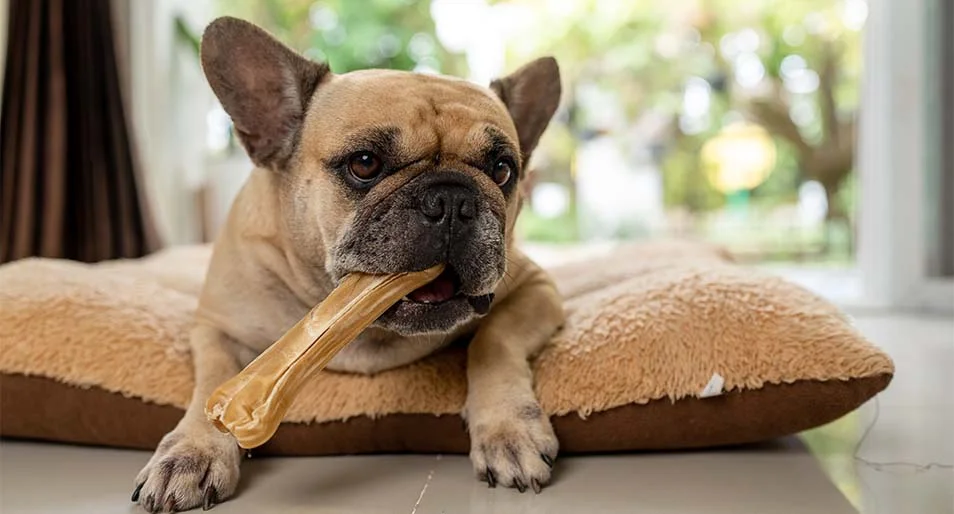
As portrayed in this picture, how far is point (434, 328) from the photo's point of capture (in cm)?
137

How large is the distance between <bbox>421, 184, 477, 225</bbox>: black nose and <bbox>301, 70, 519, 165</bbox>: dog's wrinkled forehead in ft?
0.39

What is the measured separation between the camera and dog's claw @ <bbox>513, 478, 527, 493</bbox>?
1296 mm

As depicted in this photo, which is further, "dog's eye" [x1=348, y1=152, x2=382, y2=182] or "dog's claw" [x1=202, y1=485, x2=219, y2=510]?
"dog's eye" [x1=348, y1=152, x2=382, y2=182]

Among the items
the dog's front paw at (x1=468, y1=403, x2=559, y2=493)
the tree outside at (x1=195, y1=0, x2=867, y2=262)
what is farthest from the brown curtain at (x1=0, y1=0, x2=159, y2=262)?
the tree outside at (x1=195, y1=0, x2=867, y2=262)

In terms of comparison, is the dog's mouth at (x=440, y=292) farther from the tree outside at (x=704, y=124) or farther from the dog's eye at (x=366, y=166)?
the tree outside at (x=704, y=124)

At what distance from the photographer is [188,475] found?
4.08 feet

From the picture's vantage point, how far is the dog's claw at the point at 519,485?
1296 millimetres

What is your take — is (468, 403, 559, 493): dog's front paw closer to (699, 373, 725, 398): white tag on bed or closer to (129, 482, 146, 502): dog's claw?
(699, 373, 725, 398): white tag on bed

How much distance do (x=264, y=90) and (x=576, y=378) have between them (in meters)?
0.73

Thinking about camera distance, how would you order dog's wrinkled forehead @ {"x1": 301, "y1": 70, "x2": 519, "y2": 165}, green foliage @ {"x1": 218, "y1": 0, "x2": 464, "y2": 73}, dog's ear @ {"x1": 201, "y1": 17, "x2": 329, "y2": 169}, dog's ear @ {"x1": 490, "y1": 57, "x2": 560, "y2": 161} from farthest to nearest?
green foliage @ {"x1": 218, "y1": 0, "x2": 464, "y2": 73}
dog's ear @ {"x1": 490, "y1": 57, "x2": 560, "y2": 161}
dog's ear @ {"x1": 201, "y1": 17, "x2": 329, "y2": 169}
dog's wrinkled forehead @ {"x1": 301, "y1": 70, "x2": 519, "y2": 165}

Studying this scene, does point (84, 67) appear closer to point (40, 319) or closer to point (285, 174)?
point (40, 319)

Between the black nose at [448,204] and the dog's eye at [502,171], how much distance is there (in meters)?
0.18

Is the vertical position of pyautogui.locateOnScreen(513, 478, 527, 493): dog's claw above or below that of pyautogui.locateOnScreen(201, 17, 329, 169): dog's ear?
below

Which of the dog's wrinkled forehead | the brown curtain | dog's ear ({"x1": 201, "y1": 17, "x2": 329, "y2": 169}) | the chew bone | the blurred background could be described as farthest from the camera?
the blurred background
